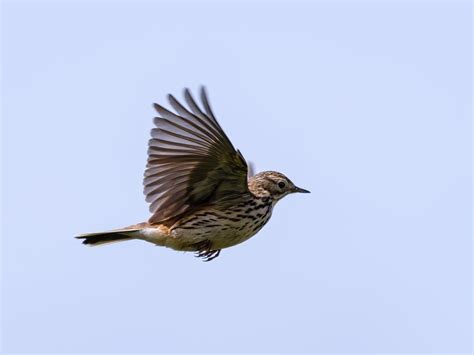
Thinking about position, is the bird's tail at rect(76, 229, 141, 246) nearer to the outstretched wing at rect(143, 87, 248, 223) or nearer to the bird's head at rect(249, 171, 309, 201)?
the outstretched wing at rect(143, 87, 248, 223)

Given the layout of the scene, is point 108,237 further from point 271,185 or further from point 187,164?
point 271,185

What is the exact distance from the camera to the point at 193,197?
11.1m

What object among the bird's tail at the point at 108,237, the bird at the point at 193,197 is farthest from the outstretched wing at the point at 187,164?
the bird's tail at the point at 108,237

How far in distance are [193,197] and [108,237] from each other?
1.06 m

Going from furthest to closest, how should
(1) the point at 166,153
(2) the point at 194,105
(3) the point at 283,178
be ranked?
1. (3) the point at 283,178
2. (1) the point at 166,153
3. (2) the point at 194,105

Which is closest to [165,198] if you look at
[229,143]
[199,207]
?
[199,207]

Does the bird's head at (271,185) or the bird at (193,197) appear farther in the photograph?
the bird's head at (271,185)

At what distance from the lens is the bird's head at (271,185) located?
11.4 m

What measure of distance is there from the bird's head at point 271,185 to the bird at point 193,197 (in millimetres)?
84

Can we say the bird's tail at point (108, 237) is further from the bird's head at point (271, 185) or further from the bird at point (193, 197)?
the bird's head at point (271, 185)

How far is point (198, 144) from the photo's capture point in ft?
34.8

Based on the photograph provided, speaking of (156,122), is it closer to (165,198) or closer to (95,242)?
(165,198)

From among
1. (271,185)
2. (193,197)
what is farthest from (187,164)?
(271,185)

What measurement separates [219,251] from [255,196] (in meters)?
0.73
